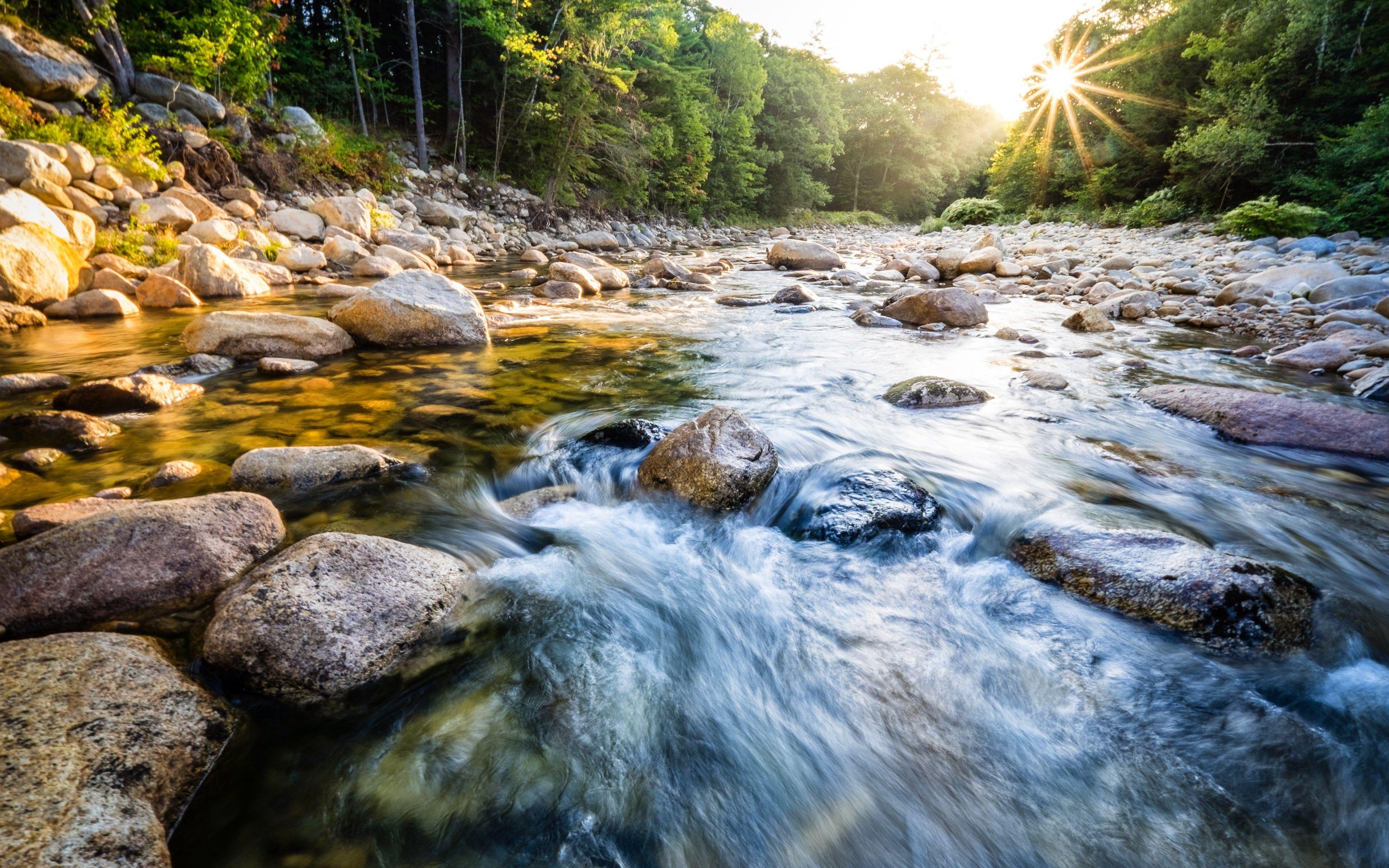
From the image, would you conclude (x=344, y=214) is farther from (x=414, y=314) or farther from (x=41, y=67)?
(x=414, y=314)

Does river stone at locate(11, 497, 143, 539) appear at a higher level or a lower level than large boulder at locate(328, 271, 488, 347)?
lower

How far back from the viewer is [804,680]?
2037mm

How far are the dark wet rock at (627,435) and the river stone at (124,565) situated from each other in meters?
1.79

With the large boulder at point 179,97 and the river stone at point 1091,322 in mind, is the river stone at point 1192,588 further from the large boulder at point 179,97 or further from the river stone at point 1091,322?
the large boulder at point 179,97

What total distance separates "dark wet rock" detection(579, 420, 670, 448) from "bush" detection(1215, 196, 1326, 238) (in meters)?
15.4

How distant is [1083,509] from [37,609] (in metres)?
4.22

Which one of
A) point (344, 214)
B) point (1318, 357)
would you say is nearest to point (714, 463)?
point (1318, 357)

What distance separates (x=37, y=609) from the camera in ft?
5.92

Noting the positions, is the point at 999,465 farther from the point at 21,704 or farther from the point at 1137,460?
the point at 21,704

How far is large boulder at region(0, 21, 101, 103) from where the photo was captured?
27.8 feet

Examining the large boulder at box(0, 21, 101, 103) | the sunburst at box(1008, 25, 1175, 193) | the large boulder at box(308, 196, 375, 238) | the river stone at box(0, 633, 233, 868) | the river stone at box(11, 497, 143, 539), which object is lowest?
the river stone at box(11, 497, 143, 539)

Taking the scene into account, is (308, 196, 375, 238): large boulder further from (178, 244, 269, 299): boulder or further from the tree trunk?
the tree trunk

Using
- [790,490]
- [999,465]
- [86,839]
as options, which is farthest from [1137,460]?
[86,839]

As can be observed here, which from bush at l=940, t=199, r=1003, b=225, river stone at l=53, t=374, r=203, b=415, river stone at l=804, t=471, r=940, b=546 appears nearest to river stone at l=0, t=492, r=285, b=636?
river stone at l=53, t=374, r=203, b=415
